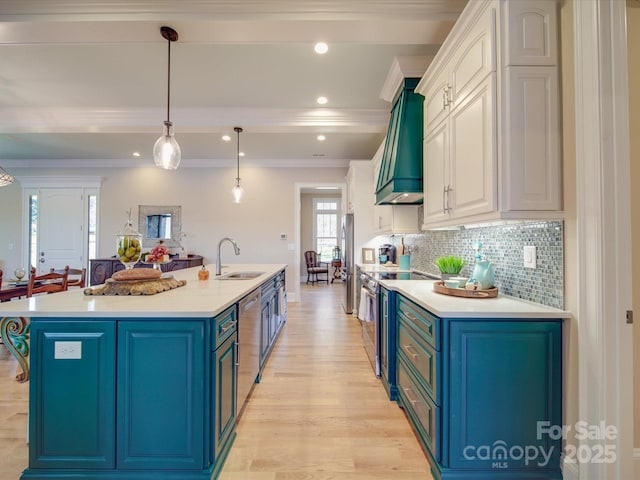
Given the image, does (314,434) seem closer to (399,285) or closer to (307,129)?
(399,285)

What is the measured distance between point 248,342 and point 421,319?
125 cm

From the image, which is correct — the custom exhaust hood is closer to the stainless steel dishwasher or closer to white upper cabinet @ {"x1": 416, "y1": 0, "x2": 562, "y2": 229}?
white upper cabinet @ {"x1": 416, "y1": 0, "x2": 562, "y2": 229}

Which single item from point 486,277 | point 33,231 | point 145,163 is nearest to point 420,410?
point 486,277

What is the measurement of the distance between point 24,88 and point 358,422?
4.81 meters

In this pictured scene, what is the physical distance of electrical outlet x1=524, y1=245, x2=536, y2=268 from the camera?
1680 millimetres

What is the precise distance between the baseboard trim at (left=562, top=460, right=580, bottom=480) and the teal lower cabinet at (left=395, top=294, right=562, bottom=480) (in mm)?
26

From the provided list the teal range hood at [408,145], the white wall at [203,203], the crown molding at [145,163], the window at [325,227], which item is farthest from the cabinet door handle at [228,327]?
the window at [325,227]

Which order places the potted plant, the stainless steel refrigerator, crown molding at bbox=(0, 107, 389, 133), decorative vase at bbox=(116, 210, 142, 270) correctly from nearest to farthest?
decorative vase at bbox=(116, 210, 142, 270), the potted plant, crown molding at bbox=(0, 107, 389, 133), the stainless steel refrigerator

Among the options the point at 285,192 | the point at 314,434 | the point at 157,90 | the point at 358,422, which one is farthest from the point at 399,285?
the point at 285,192

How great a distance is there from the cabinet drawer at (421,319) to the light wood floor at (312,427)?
0.72m

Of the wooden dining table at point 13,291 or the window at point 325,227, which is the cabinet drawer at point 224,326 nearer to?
the wooden dining table at point 13,291

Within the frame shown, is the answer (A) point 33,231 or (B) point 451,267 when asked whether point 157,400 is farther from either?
(A) point 33,231

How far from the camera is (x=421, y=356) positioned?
5.75 ft

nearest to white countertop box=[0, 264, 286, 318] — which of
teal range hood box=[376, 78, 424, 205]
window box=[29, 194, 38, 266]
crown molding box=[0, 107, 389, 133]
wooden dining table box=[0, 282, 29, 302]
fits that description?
teal range hood box=[376, 78, 424, 205]
